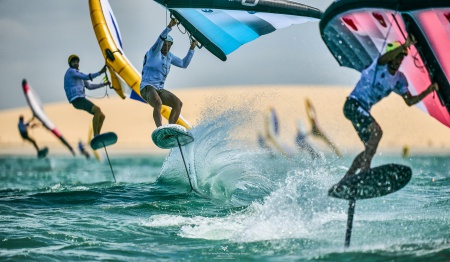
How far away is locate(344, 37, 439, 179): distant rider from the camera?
828 cm

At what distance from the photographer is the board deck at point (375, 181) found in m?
7.98

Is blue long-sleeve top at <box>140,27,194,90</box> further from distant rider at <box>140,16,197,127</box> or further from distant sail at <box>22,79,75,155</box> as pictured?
distant sail at <box>22,79,75,155</box>

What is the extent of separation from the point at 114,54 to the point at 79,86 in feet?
4.04

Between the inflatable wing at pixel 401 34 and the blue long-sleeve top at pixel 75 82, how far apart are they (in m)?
5.93

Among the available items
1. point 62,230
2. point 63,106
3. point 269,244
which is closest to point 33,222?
point 62,230

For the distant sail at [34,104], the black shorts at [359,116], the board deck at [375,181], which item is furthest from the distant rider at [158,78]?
the distant sail at [34,104]

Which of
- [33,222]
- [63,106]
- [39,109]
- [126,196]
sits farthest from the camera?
[63,106]

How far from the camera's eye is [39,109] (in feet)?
86.9

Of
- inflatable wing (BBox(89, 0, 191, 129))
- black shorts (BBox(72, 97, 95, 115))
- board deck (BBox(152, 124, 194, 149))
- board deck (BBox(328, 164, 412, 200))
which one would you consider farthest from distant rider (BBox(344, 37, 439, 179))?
black shorts (BBox(72, 97, 95, 115))

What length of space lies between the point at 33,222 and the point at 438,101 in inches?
224

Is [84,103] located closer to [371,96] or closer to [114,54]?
[114,54]

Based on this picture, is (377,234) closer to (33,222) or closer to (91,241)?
(91,241)

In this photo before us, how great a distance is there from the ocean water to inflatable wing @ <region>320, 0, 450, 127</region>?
1.77 m

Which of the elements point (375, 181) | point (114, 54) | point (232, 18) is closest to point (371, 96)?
point (375, 181)
